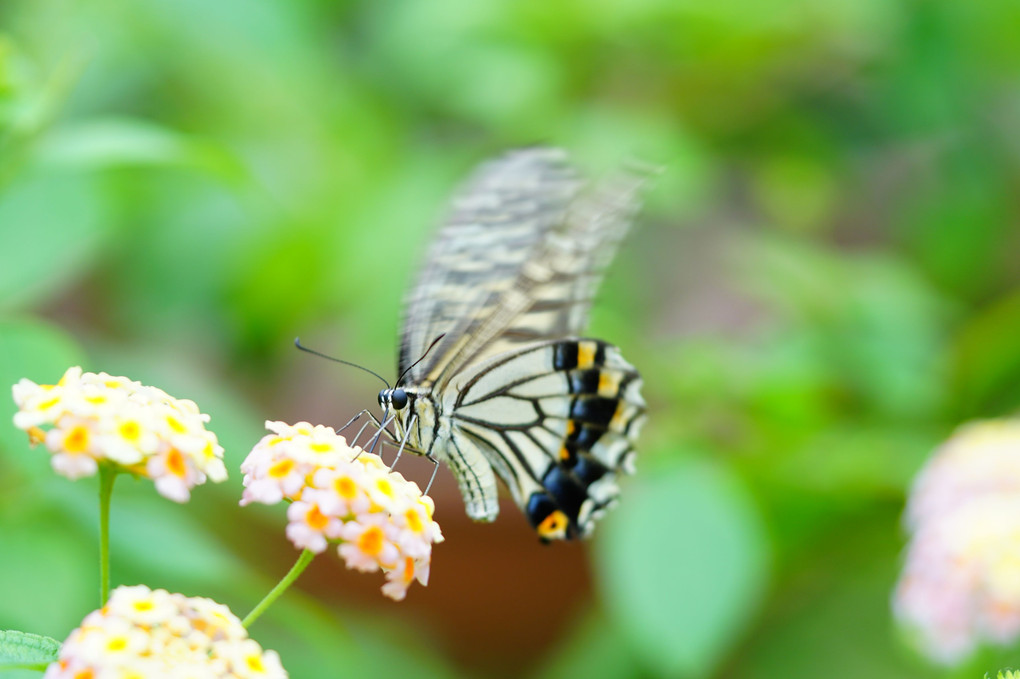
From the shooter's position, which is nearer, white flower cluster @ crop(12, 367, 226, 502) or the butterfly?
white flower cluster @ crop(12, 367, 226, 502)

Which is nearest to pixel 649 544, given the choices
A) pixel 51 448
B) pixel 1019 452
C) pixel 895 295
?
pixel 1019 452

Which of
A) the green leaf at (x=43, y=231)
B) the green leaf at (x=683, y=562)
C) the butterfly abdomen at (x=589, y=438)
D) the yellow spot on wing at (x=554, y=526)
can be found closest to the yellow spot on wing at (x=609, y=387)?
the butterfly abdomen at (x=589, y=438)

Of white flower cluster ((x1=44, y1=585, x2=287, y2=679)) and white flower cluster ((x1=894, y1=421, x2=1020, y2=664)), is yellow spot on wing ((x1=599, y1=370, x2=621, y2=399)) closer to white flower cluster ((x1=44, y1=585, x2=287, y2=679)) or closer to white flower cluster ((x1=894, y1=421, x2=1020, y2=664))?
white flower cluster ((x1=894, y1=421, x2=1020, y2=664))

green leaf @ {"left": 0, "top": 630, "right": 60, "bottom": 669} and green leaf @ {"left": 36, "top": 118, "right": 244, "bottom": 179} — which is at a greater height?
green leaf @ {"left": 36, "top": 118, "right": 244, "bottom": 179}

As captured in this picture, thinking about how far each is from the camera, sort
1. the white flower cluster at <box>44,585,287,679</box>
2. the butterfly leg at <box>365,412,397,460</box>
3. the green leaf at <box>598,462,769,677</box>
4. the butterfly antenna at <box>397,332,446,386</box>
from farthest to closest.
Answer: the green leaf at <box>598,462,769,677</box> → the butterfly antenna at <box>397,332,446,386</box> → the butterfly leg at <box>365,412,397,460</box> → the white flower cluster at <box>44,585,287,679</box>

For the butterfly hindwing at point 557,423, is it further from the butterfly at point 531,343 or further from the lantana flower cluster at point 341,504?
the lantana flower cluster at point 341,504

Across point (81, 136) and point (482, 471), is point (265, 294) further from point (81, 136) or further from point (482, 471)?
point (482, 471)

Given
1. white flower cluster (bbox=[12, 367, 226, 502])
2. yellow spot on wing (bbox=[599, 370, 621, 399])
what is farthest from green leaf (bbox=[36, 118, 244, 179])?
white flower cluster (bbox=[12, 367, 226, 502])
